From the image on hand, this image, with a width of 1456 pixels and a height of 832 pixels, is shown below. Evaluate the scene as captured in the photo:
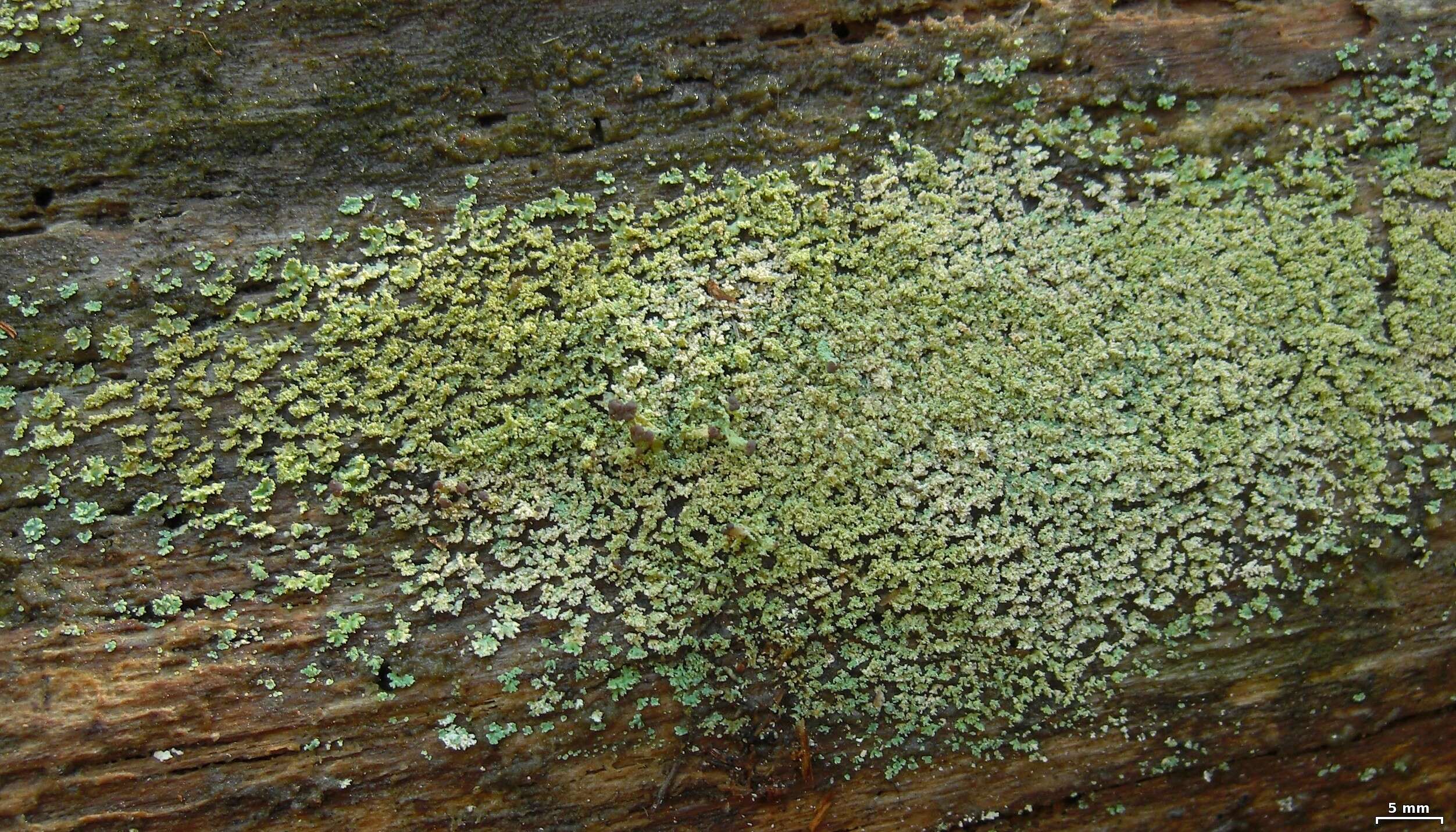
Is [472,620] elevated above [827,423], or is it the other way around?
[827,423]

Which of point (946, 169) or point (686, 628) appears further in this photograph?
point (946, 169)

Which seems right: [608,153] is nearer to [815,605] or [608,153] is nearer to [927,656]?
[815,605]

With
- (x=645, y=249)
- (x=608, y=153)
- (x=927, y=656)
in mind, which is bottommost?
(x=927, y=656)

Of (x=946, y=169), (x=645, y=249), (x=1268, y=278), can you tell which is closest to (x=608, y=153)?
(x=645, y=249)
